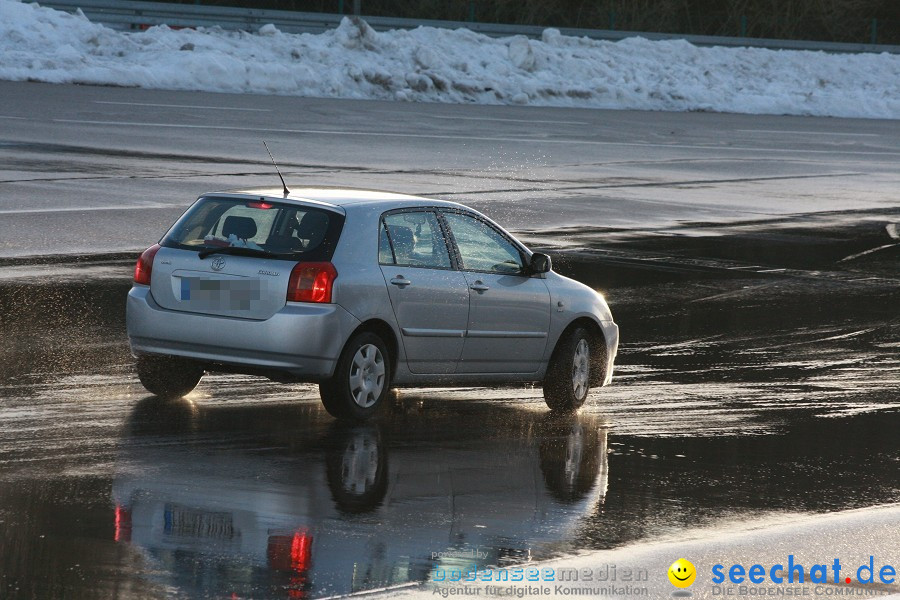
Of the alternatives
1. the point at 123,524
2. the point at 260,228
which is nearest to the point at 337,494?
the point at 123,524

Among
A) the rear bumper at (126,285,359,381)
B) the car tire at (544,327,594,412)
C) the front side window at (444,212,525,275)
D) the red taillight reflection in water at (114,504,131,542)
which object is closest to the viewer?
the red taillight reflection in water at (114,504,131,542)

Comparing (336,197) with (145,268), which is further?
(336,197)

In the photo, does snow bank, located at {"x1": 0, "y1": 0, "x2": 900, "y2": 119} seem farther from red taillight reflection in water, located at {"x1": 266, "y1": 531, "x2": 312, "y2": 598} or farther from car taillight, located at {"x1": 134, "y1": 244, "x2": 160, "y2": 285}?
red taillight reflection in water, located at {"x1": 266, "y1": 531, "x2": 312, "y2": 598}

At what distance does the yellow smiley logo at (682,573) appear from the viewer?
19.9ft

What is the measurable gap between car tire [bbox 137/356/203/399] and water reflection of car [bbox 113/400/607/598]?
0.13 metres

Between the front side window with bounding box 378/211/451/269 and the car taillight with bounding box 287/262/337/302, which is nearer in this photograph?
the car taillight with bounding box 287/262/337/302

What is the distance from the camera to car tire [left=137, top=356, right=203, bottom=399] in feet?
30.4

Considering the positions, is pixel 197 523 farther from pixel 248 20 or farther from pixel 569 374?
pixel 248 20

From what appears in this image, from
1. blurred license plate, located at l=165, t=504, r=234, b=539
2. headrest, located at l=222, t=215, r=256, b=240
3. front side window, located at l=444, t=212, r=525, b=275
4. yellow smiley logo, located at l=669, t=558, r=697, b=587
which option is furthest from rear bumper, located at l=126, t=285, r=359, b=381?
yellow smiley logo, located at l=669, t=558, r=697, b=587

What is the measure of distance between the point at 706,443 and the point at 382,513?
105 inches

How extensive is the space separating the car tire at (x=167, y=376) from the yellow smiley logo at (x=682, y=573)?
3728 mm

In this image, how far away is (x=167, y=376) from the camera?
9.39 meters

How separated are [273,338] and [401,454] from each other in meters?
1.01

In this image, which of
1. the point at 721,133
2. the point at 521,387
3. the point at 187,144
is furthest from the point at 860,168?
the point at 521,387
